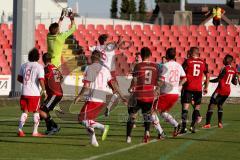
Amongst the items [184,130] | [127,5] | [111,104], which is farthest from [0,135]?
[127,5]

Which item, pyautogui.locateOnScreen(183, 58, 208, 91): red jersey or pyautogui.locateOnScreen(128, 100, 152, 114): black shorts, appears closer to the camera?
pyautogui.locateOnScreen(128, 100, 152, 114): black shorts

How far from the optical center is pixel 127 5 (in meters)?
Result: 115

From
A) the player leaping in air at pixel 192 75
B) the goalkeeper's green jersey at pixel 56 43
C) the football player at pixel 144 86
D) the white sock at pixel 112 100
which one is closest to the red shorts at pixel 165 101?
the football player at pixel 144 86

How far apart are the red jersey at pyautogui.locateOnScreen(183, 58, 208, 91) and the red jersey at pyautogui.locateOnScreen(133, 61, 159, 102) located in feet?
8.56

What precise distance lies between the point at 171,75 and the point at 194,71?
173cm

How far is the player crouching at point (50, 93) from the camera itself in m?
17.3

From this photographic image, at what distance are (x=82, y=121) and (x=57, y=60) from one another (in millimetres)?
4554

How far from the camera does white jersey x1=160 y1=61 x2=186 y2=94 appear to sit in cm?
1639

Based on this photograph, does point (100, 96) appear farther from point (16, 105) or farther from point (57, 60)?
point (16, 105)

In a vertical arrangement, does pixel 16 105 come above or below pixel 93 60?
below

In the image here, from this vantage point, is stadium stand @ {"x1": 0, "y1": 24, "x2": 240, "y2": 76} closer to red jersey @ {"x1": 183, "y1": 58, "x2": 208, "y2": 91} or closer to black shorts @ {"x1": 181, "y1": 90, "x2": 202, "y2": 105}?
black shorts @ {"x1": 181, "y1": 90, "x2": 202, "y2": 105}

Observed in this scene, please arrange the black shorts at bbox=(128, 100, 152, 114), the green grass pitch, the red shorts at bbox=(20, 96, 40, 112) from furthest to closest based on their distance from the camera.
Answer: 1. the red shorts at bbox=(20, 96, 40, 112)
2. the black shorts at bbox=(128, 100, 152, 114)
3. the green grass pitch

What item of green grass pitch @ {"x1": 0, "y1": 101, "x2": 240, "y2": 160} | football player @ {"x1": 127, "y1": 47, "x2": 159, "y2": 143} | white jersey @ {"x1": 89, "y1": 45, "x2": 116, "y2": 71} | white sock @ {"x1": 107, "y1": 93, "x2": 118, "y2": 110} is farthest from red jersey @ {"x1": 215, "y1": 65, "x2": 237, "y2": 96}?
football player @ {"x1": 127, "y1": 47, "x2": 159, "y2": 143}

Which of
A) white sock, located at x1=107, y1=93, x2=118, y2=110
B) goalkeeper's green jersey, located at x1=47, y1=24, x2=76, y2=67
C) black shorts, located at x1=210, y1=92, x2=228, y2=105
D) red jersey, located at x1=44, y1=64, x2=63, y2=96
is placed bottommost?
white sock, located at x1=107, y1=93, x2=118, y2=110
